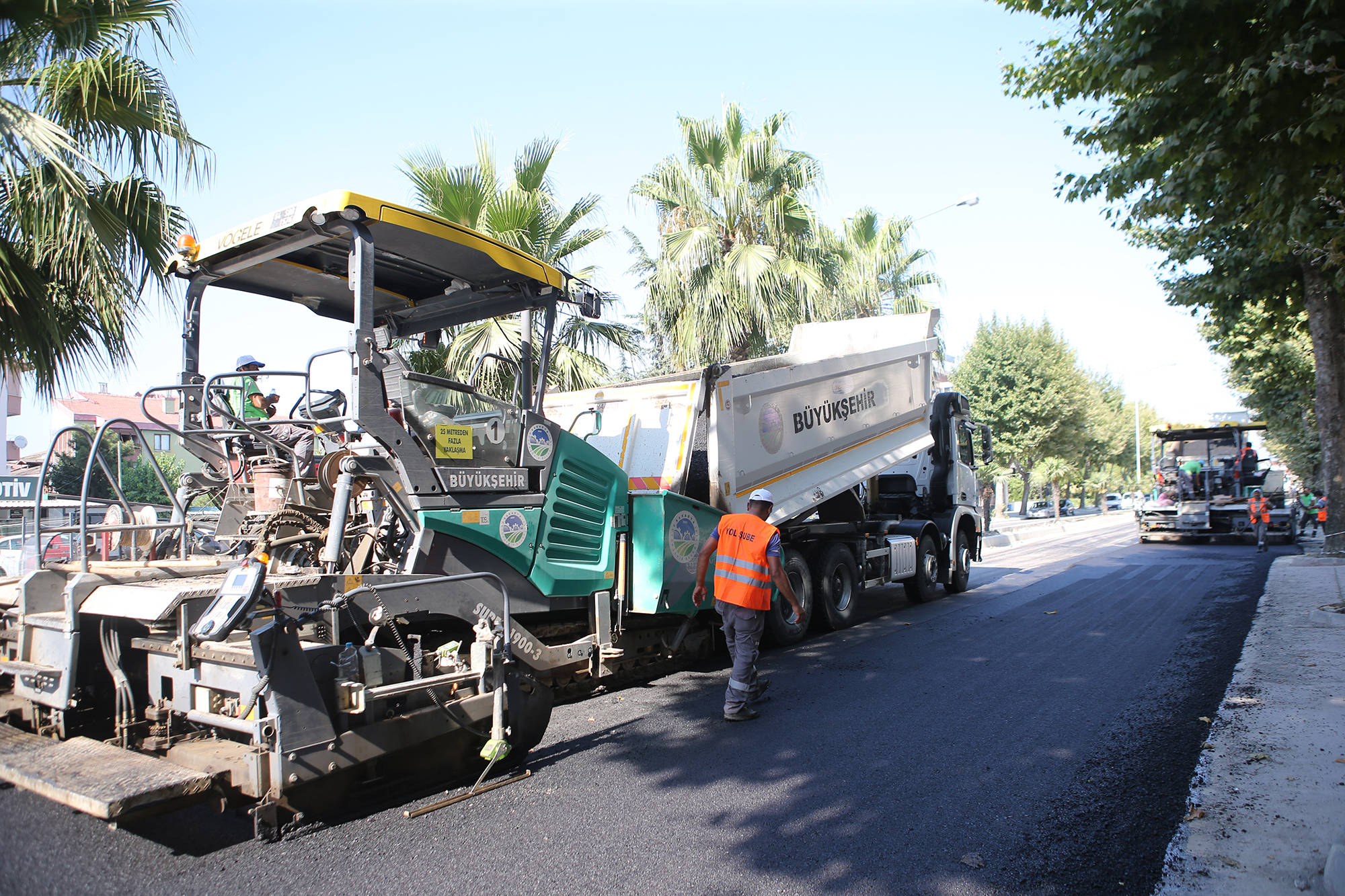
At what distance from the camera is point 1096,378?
2069 inches

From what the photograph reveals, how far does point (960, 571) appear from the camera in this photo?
12312 mm

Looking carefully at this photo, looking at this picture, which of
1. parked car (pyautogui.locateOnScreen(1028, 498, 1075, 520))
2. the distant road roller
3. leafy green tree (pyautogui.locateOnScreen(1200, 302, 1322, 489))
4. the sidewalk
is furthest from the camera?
parked car (pyautogui.locateOnScreen(1028, 498, 1075, 520))

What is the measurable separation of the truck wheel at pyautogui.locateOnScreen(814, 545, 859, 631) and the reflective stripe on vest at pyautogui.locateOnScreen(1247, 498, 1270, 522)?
14927mm

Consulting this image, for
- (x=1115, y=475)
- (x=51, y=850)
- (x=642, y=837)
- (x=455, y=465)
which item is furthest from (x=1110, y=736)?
(x=1115, y=475)

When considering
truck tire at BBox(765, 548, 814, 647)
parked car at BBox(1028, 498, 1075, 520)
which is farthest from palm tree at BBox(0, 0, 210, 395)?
parked car at BBox(1028, 498, 1075, 520)

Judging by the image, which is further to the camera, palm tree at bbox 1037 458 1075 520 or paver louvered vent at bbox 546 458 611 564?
palm tree at bbox 1037 458 1075 520

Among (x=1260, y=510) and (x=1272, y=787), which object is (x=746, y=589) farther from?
(x=1260, y=510)

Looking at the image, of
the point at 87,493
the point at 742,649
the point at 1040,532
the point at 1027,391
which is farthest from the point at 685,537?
the point at 1027,391

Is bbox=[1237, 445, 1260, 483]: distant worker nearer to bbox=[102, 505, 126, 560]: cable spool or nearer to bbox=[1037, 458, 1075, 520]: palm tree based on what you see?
bbox=[1037, 458, 1075, 520]: palm tree

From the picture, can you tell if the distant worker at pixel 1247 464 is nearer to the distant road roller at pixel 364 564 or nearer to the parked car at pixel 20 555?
the distant road roller at pixel 364 564

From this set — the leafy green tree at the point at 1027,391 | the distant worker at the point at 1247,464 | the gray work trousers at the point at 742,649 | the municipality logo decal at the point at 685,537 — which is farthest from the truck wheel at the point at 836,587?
the leafy green tree at the point at 1027,391

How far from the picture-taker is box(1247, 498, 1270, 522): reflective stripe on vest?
→ 1906 cm

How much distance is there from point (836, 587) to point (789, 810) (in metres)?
5.30

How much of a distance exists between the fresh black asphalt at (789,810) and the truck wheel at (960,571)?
5.01 meters
